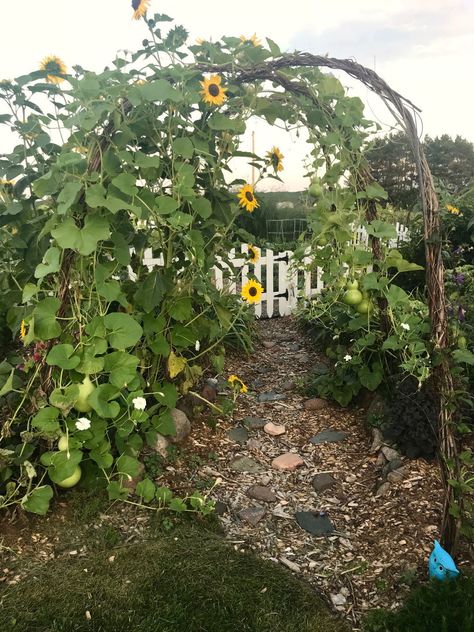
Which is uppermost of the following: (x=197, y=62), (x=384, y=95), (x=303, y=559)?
(x=197, y=62)

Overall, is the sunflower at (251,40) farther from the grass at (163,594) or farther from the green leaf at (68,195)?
the grass at (163,594)

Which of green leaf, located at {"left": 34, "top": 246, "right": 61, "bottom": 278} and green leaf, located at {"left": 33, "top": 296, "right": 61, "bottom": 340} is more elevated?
green leaf, located at {"left": 34, "top": 246, "right": 61, "bottom": 278}

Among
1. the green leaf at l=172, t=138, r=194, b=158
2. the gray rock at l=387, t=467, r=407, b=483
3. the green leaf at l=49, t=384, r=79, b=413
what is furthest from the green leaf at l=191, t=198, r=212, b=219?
the gray rock at l=387, t=467, r=407, b=483

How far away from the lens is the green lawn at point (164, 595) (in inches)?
74.6

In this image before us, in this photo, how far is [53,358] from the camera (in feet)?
7.53

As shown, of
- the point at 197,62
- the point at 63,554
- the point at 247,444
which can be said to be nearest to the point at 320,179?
the point at 197,62

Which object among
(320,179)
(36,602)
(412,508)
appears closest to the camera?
(36,602)

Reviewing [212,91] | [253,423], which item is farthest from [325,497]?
[212,91]

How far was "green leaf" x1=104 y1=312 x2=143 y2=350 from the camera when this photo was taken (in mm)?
2361

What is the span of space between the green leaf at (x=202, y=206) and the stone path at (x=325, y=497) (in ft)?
4.23

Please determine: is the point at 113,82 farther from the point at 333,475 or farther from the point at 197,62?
the point at 333,475

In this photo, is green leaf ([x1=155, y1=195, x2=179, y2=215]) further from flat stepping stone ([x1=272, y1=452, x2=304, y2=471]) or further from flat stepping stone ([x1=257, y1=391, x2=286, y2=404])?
flat stepping stone ([x1=257, y1=391, x2=286, y2=404])

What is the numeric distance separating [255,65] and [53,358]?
1548mm

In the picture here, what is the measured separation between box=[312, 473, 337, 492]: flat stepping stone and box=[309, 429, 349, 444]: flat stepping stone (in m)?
0.37
